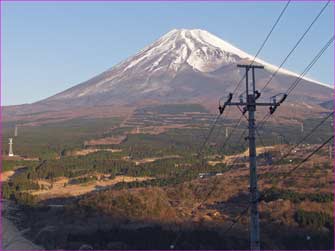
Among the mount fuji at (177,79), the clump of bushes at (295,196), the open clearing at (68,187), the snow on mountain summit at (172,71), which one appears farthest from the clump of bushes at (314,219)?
the snow on mountain summit at (172,71)

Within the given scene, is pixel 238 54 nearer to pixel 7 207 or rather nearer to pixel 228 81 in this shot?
pixel 228 81

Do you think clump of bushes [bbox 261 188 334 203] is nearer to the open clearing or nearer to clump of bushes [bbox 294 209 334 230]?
clump of bushes [bbox 294 209 334 230]

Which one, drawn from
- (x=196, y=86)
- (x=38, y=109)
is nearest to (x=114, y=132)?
(x=38, y=109)

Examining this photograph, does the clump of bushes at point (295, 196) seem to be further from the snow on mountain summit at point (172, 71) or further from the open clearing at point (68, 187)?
the snow on mountain summit at point (172, 71)

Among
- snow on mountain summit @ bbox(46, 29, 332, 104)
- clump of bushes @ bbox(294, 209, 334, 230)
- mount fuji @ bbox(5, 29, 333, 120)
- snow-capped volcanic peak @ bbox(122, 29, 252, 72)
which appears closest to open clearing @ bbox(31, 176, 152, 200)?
clump of bushes @ bbox(294, 209, 334, 230)

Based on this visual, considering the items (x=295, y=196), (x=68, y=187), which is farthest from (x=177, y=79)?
(x=295, y=196)

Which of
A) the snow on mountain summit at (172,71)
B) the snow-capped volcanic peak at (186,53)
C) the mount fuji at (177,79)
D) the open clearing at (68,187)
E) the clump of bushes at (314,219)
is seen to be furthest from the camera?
the snow-capped volcanic peak at (186,53)

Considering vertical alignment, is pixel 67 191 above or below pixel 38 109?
below

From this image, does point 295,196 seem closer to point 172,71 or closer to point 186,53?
point 172,71
